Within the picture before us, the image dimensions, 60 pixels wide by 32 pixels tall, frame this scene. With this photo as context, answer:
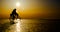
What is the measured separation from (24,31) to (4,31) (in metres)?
0.90

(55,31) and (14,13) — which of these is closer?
(55,31)

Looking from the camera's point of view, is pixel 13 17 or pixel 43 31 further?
pixel 13 17

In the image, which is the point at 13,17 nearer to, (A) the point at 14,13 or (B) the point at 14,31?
(A) the point at 14,13

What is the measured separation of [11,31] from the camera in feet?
31.2

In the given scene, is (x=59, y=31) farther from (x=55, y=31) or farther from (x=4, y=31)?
(x=4, y=31)

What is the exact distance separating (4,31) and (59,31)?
97.4 inches

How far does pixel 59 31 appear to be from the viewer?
9.82m

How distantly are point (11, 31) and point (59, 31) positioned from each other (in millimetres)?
2167

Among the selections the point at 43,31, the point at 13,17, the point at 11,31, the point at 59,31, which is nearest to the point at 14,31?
the point at 11,31

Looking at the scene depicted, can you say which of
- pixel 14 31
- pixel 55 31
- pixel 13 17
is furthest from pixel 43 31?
pixel 13 17

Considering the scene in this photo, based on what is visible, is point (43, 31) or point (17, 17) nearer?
point (43, 31)

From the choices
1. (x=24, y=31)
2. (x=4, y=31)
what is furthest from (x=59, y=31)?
(x=4, y=31)

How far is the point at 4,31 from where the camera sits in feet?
31.6

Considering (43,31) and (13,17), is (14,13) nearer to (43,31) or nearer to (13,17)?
(13,17)
